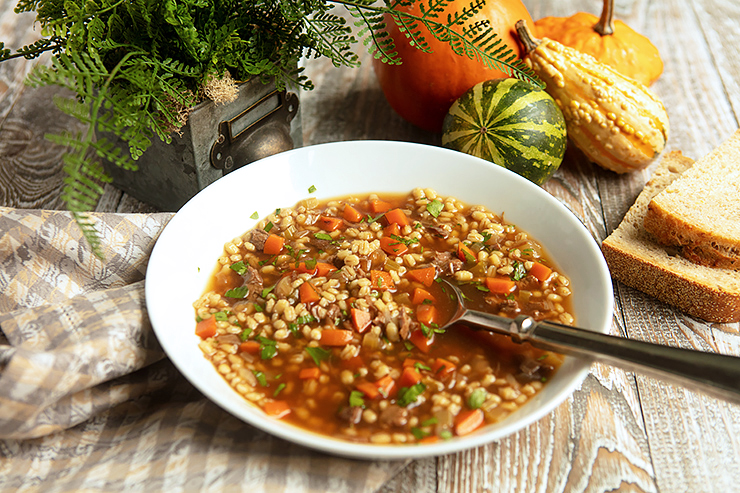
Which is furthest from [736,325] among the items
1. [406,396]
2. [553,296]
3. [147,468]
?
[147,468]

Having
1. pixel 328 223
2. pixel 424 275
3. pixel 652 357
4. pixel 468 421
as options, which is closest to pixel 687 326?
pixel 652 357

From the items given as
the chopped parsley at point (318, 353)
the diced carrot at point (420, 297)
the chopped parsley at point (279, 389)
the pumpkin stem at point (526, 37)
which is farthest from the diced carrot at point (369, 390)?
the pumpkin stem at point (526, 37)

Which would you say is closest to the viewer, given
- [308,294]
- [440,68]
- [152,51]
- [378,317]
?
[378,317]

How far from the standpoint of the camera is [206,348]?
277cm

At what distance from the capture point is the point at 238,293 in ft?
10.1

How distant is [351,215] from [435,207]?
20.1 inches

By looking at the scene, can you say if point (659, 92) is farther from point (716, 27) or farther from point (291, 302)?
point (291, 302)

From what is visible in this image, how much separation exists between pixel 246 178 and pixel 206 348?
1199mm

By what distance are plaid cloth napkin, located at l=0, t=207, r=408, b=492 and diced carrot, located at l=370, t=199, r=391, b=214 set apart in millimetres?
1400

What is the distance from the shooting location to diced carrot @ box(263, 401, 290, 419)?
2.49 m

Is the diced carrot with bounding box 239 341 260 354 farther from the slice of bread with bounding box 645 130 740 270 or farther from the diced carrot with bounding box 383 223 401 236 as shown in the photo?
the slice of bread with bounding box 645 130 740 270

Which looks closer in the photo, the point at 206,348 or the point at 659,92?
the point at 206,348

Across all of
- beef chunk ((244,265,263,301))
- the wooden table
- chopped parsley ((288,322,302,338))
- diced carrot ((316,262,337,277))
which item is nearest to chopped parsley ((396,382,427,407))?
the wooden table

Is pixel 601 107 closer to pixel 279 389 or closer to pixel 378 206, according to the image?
pixel 378 206
